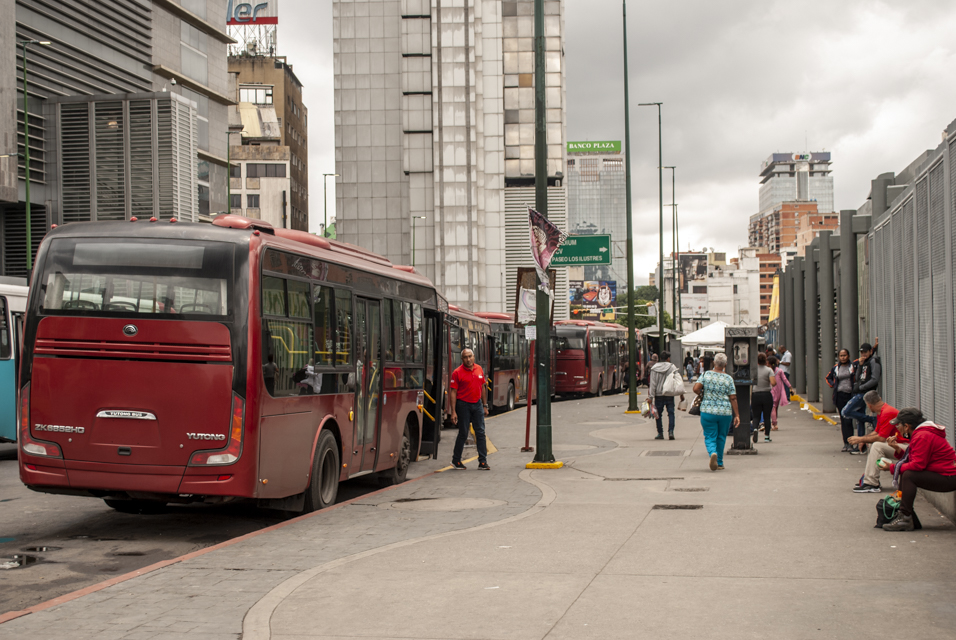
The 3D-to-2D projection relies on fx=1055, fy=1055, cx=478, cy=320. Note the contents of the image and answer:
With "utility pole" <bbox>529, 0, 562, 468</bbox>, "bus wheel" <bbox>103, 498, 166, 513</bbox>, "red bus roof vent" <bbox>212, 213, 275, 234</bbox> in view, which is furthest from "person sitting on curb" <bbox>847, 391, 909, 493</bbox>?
"bus wheel" <bbox>103, 498, 166, 513</bbox>

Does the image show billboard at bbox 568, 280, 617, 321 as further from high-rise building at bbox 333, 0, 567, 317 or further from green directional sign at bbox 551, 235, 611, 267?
green directional sign at bbox 551, 235, 611, 267

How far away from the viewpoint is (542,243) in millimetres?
16078

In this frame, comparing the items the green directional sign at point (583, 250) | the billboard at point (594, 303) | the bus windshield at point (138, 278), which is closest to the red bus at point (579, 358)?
the green directional sign at point (583, 250)

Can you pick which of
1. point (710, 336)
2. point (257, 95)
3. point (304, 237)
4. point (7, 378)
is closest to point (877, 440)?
point (304, 237)

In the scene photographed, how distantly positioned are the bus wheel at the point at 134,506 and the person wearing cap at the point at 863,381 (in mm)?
10616

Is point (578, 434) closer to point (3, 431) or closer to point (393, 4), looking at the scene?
point (3, 431)

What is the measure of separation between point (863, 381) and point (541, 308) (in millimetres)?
5275

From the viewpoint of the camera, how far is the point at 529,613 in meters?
6.51

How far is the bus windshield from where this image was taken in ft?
32.1

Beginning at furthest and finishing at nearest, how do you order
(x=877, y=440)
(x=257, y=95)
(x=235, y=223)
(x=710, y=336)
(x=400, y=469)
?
1. (x=257, y=95)
2. (x=710, y=336)
3. (x=400, y=469)
4. (x=877, y=440)
5. (x=235, y=223)

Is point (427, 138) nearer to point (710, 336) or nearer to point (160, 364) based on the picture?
point (710, 336)

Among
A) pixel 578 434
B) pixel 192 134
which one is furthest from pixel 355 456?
pixel 192 134

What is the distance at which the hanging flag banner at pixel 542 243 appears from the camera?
52.4 feet

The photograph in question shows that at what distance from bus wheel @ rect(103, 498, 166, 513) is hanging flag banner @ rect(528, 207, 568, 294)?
266 inches
